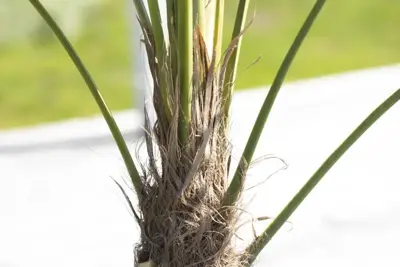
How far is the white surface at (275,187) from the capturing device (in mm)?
1719

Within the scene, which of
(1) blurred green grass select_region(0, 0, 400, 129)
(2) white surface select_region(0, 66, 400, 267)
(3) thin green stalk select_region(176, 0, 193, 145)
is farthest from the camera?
(1) blurred green grass select_region(0, 0, 400, 129)

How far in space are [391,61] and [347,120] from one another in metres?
0.97

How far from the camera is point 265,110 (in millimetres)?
787

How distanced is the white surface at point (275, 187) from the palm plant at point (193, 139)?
708 mm

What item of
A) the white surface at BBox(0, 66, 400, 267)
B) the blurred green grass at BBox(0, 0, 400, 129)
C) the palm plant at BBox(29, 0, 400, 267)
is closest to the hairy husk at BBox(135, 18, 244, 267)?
the palm plant at BBox(29, 0, 400, 267)

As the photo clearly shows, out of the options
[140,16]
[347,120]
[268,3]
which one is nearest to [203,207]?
[140,16]

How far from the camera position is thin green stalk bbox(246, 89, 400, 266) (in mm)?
756

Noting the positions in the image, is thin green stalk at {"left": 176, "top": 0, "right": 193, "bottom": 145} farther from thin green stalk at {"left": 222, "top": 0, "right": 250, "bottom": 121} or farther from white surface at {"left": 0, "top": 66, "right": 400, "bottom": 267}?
white surface at {"left": 0, "top": 66, "right": 400, "bottom": 267}

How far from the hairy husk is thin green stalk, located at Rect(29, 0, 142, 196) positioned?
2 centimetres

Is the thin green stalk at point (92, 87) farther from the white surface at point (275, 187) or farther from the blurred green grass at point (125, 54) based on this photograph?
the blurred green grass at point (125, 54)

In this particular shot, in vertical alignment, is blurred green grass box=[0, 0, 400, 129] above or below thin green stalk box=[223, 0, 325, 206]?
above

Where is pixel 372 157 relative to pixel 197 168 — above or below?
above

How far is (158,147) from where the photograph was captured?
81cm

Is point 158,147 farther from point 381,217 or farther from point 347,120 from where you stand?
point 347,120
